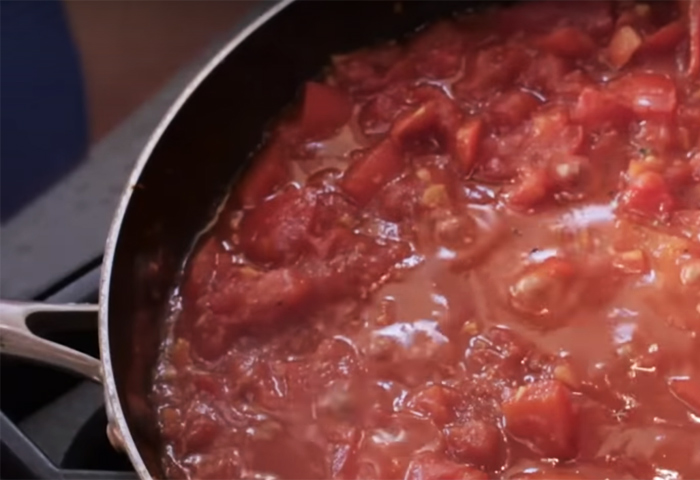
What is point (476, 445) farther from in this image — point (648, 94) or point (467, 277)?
point (648, 94)

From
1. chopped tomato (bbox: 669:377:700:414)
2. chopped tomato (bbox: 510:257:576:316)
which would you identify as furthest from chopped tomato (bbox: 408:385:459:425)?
chopped tomato (bbox: 669:377:700:414)

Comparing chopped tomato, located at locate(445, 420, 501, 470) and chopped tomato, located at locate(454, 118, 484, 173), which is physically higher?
chopped tomato, located at locate(454, 118, 484, 173)

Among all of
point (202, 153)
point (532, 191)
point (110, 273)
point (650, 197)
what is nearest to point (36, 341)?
point (110, 273)

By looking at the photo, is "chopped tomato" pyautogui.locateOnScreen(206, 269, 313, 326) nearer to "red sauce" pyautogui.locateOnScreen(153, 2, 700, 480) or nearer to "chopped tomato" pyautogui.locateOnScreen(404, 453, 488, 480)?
"red sauce" pyautogui.locateOnScreen(153, 2, 700, 480)

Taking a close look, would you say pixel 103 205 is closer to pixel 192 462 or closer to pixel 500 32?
pixel 192 462

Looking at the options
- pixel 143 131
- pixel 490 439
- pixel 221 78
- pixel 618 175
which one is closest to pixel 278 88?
pixel 221 78

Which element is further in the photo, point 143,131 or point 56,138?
point 56,138
